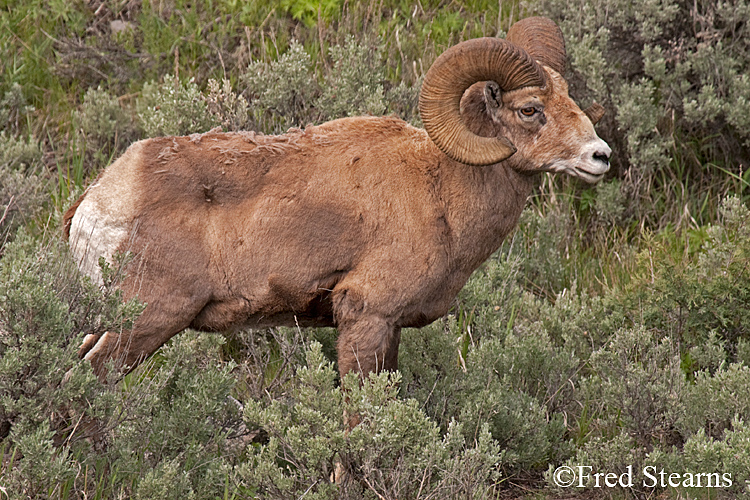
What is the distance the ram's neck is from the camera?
4719 millimetres

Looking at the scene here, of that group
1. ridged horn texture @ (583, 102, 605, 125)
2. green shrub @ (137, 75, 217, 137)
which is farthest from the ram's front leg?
green shrub @ (137, 75, 217, 137)

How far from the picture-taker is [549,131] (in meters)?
4.66

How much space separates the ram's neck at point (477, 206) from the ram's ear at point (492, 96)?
1.00ft

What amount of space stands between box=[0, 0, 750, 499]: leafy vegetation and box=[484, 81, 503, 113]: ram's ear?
1.55m

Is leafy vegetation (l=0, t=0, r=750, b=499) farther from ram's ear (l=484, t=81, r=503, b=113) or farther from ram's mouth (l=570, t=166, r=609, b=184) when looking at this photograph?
ram's ear (l=484, t=81, r=503, b=113)

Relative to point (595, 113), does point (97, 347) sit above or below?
below

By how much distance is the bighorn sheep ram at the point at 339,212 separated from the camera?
14.8 feet

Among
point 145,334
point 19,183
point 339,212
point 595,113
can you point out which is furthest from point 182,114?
point 595,113

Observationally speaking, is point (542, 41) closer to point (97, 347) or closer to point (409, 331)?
point (409, 331)

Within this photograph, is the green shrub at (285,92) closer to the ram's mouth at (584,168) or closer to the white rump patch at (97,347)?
the ram's mouth at (584,168)

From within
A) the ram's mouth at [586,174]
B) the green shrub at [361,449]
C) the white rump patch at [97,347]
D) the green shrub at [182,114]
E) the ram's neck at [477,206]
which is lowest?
the green shrub at [361,449]

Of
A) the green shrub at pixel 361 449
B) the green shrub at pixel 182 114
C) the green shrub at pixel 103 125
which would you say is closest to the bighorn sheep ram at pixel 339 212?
the green shrub at pixel 361 449

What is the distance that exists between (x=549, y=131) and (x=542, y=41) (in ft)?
2.49

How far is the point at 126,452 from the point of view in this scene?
430 centimetres
